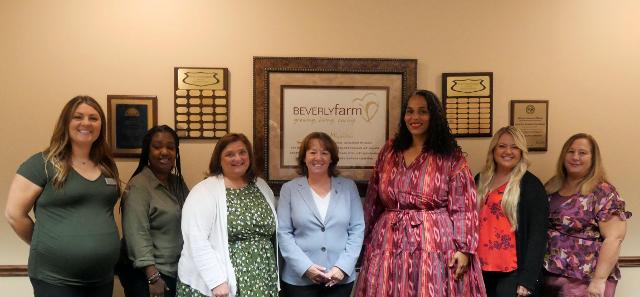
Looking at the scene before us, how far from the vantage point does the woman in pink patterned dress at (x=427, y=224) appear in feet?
6.89

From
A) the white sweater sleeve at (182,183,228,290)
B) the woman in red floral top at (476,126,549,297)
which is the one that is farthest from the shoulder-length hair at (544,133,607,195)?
the white sweater sleeve at (182,183,228,290)

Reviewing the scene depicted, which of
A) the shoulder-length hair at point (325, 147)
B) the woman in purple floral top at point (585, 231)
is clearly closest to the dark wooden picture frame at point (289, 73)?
the shoulder-length hair at point (325, 147)

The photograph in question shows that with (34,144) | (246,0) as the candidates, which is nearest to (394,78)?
(246,0)

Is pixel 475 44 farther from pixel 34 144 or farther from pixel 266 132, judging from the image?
pixel 34 144

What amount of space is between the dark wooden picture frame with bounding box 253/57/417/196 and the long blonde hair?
2.00ft

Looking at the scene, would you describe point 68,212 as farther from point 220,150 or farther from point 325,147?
point 325,147

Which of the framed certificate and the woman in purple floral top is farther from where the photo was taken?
the framed certificate

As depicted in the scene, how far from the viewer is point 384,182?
2.23 m

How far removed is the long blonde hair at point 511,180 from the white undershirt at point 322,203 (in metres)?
0.77

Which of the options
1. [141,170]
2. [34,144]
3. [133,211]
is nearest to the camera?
[133,211]

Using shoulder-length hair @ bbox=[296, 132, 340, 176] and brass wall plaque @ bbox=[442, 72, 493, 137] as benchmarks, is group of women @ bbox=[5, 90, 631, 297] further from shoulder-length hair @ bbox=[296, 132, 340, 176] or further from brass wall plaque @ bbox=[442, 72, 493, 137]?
brass wall plaque @ bbox=[442, 72, 493, 137]

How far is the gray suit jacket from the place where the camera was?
6.96ft

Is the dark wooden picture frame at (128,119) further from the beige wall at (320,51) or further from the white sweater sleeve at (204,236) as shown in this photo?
the white sweater sleeve at (204,236)

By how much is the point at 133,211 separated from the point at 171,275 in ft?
1.14
